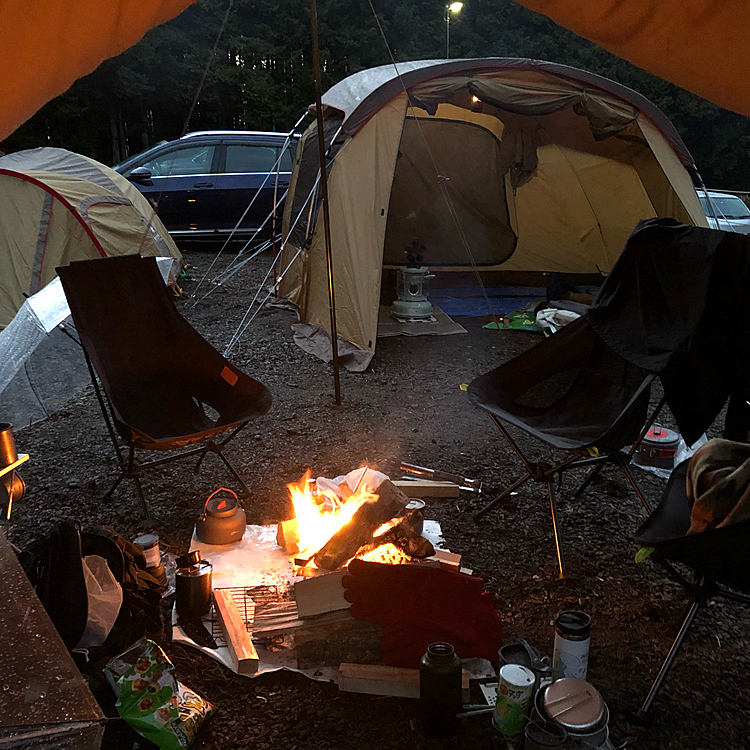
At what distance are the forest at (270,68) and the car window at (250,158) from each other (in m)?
6.37

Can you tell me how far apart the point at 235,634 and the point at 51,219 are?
4.82m

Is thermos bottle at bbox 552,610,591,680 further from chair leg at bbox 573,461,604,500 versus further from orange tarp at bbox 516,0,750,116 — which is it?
orange tarp at bbox 516,0,750,116

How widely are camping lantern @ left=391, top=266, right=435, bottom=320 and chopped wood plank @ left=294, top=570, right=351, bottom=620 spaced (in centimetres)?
410

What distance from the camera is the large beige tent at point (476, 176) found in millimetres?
4953

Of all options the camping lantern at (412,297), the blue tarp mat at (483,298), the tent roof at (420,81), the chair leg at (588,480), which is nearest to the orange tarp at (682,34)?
the chair leg at (588,480)

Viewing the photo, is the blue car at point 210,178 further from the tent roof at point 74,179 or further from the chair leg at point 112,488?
the chair leg at point 112,488

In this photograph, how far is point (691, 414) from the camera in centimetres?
254

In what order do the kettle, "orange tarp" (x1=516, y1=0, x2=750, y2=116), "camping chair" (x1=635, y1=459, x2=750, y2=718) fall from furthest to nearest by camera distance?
the kettle → "camping chair" (x1=635, y1=459, x2=750, y2=718) → "orange tarp" (x1=516, y1=0, x2=750, y2=116)

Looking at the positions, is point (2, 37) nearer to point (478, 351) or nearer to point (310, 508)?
point (310, 508)

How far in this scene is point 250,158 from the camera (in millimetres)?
9211

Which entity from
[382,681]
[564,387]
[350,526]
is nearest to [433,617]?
[382,681]

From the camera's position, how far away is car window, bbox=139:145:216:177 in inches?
348

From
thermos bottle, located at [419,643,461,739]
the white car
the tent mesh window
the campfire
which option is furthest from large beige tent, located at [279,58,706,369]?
the white car

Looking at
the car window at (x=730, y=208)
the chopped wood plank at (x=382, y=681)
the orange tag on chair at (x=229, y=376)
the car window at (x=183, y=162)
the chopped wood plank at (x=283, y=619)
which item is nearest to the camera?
Result: the chopped wood plank at (x=382, y=681)
